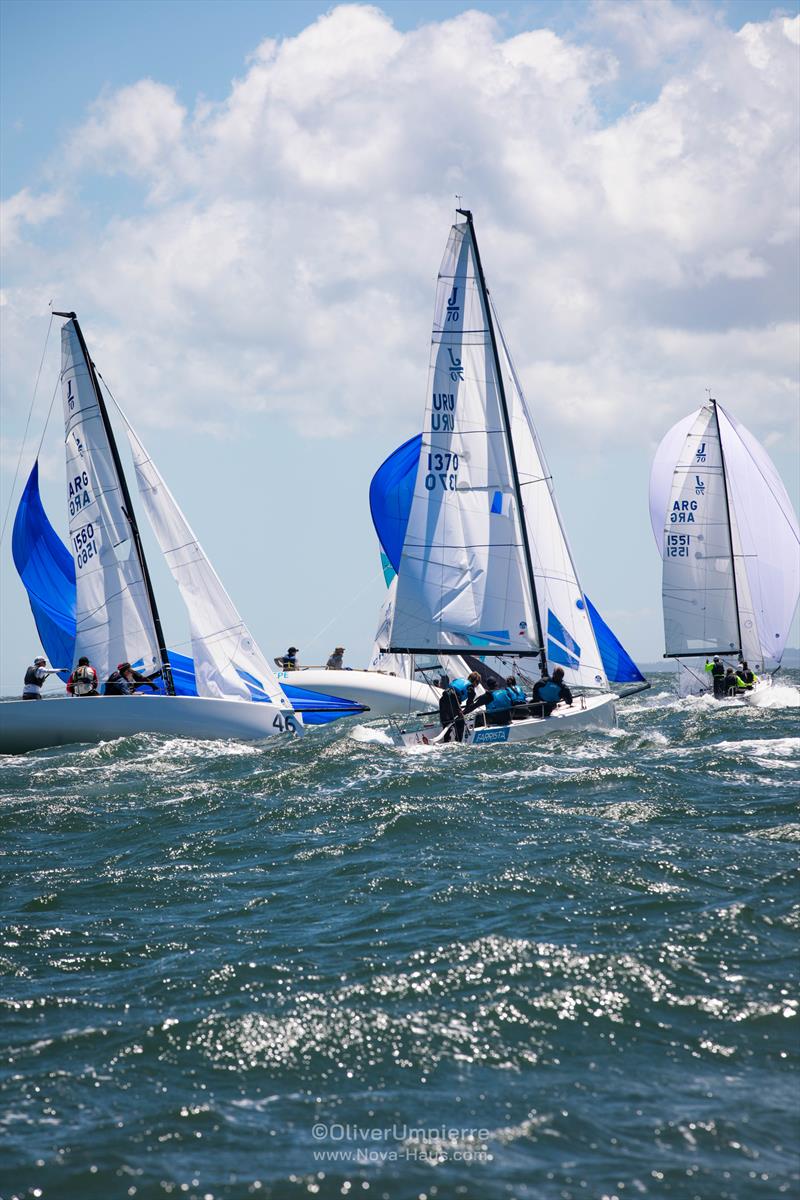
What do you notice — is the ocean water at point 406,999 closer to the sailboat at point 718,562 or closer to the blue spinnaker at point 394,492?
the blue spinnaker at point 394,492

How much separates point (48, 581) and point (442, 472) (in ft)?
28.2

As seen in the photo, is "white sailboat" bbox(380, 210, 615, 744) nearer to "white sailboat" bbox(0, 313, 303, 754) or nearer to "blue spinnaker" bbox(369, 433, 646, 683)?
"white sailboat" bbox(0, 313, 303, 754)

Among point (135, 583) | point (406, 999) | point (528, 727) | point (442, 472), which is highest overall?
point (442, 472)

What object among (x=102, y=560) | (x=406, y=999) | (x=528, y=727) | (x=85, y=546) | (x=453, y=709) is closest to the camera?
(x=406, y=999)

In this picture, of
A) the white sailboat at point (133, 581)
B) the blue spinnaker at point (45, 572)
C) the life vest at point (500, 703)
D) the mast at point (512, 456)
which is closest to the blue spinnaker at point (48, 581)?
the blue spinnaker at point (45, 572)

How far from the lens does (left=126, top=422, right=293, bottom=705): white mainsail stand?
21.0 metres

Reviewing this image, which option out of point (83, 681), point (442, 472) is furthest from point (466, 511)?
point (83, 681)

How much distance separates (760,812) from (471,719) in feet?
24.4

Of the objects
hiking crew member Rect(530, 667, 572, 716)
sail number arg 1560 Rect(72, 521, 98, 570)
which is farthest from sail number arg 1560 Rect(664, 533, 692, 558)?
sail number arg 1560 Rect(72, 521, 98, 570)

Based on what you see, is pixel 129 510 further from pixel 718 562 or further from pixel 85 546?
pixel 718 562

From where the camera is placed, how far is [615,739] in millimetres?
18688

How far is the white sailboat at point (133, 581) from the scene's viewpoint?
68.8ft

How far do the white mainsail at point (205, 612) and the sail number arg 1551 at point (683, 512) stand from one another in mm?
16160

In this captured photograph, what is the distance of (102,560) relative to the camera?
70.6 feet
